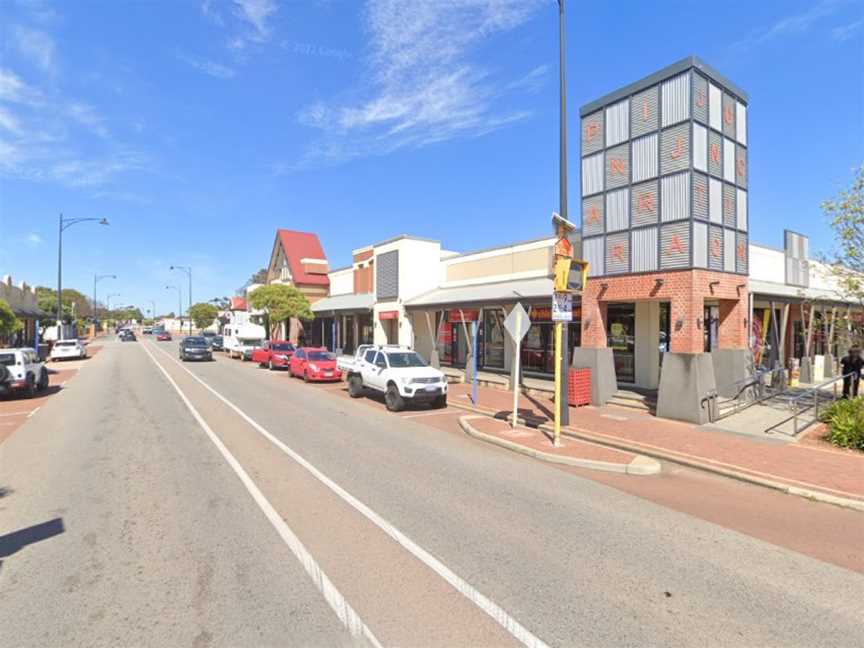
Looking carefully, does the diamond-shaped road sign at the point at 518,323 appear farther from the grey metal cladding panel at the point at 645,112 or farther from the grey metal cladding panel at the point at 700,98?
the grey metal cladding panel at the point at 700,98

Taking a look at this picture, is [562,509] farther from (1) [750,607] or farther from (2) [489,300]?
(2) [489,300]

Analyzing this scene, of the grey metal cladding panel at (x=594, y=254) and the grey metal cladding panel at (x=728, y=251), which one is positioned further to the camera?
the grey metal cladding panel at (x=594, y=254)

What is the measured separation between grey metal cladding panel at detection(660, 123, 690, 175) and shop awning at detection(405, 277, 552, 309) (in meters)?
5.38

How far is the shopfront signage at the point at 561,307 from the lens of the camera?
10219 millimetres

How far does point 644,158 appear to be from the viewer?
13664 mm

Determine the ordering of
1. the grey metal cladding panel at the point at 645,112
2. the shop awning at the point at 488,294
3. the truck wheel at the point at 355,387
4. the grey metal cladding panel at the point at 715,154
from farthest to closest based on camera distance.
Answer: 1. the shop awning at the point at 488,294
2. the truck wheel at the point at 355,387
3. the grey metal cladding panel at the point at 645,112
4. the grey metal cladding panel at the point at 715,154

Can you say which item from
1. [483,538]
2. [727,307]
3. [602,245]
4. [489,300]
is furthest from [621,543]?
[489,300]

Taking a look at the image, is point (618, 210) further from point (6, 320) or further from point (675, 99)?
point (6, 320)

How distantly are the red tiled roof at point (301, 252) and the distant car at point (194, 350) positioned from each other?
9664mm

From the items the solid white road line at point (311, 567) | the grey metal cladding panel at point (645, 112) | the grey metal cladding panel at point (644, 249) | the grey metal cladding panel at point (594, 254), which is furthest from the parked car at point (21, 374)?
the grey metal cladding panel at point (645, 112)

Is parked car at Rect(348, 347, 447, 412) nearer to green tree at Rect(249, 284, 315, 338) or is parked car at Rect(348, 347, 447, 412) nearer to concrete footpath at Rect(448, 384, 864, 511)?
concrete footpath at Rect(448, 384, 864, 511)

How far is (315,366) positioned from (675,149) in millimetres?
15813

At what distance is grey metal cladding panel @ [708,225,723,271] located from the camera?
515 inches

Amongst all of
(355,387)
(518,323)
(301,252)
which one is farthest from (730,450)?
(301,252)
